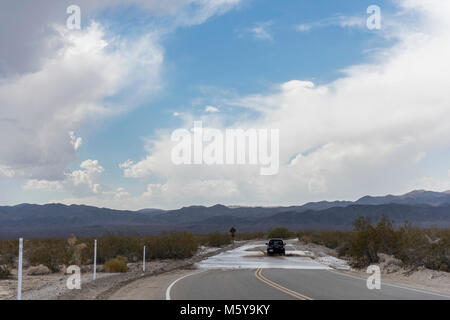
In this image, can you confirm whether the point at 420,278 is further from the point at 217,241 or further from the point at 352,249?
the point at 217,241

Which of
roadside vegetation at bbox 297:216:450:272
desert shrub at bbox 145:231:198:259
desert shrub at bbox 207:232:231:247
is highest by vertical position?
roadside vegetation at bbox 297:216:450:272

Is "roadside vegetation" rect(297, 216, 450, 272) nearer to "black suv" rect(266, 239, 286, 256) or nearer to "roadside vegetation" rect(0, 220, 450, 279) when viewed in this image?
"roadside vegetation" rect(0, 220, 450, 279)

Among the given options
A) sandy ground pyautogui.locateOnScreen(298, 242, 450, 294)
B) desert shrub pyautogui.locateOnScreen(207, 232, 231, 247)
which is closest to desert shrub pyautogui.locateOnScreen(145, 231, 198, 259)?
sandy ground pyautogui.locateOnScreen(298, 242, 450, 294)

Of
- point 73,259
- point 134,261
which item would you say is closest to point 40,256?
point 73,259

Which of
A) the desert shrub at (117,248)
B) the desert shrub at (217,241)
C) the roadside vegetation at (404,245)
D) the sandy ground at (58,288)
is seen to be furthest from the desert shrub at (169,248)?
the desert shrub at (217,241)

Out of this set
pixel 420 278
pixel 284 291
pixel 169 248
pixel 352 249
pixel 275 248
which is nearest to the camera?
pixel 284 291

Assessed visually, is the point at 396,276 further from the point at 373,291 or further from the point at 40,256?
the point at 40,256

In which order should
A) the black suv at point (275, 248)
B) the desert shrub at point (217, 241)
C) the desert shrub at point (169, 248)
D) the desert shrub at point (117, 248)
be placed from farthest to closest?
the desert shrub at point (217, 241)
the black suv at point (275, 248)
the desert shrub at point (169, 248)
the desert shrub at point (117, 248)

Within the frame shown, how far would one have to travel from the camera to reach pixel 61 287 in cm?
1855

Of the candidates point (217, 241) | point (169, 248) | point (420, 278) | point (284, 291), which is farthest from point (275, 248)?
point (284, 291)

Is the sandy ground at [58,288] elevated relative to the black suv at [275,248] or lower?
elevated

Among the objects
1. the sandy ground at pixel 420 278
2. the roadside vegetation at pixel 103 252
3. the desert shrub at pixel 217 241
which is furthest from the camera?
the desert shrub at pixel 217 241

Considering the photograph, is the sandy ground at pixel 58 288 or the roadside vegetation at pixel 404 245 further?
the roadside vegetation at pixel 404 245

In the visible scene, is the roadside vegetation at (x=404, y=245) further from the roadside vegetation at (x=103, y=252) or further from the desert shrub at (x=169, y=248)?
the roadside vegetation at (x=103, y=252)
